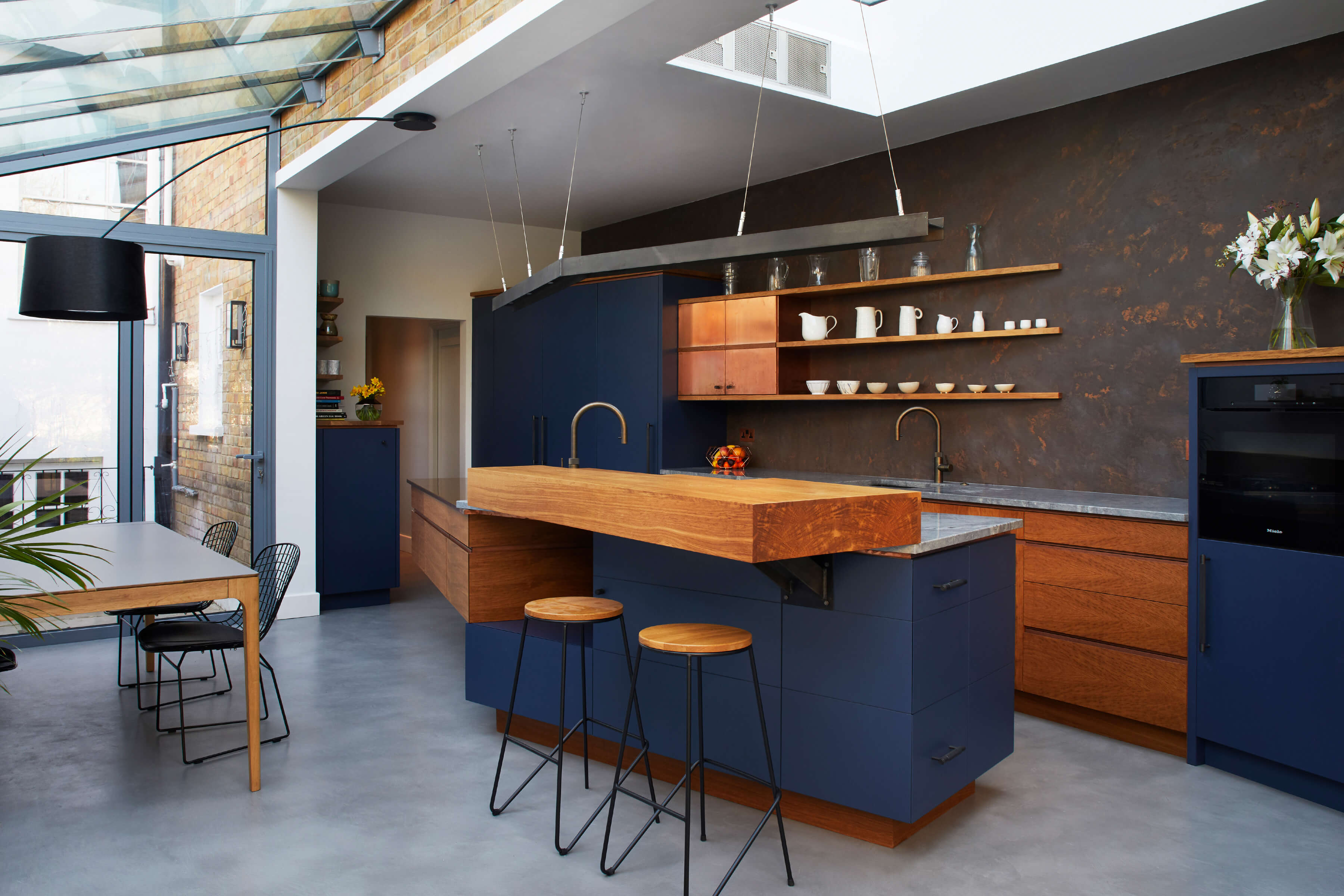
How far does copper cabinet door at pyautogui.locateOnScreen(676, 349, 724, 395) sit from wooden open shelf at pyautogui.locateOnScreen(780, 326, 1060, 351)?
20cm

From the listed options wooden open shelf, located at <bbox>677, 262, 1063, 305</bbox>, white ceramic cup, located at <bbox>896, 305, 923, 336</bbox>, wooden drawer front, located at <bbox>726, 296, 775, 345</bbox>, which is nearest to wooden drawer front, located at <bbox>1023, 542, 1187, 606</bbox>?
wooden open shelf, located at <bbox>677, 262, 1063, 305</bbox>

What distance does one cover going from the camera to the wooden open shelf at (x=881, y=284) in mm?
4703

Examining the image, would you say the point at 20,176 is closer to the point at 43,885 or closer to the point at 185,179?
the point at 185,179

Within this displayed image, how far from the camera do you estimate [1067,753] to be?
3.62m

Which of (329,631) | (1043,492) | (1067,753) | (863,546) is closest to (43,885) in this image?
(863,546)

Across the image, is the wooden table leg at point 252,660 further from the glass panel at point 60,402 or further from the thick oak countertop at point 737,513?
the glass panel at point 60,402

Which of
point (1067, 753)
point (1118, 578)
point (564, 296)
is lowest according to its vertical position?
point (1067, 753)

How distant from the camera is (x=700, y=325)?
6.30m

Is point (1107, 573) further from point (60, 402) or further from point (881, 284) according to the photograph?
point (60, 402)

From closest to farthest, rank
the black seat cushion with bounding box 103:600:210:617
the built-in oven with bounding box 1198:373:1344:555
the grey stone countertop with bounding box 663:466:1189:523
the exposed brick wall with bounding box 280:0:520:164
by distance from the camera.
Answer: the built-in oven with bounding box 1198:373:1344:555
the grey stone countertop with bounding box 663:466:1189:523
the exposed brick wall with bounding box 280:0:520:164
the black seat cushion with bounding box 103:600:210:617

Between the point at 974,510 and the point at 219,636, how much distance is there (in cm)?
328

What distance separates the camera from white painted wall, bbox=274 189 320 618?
5953 millimetres

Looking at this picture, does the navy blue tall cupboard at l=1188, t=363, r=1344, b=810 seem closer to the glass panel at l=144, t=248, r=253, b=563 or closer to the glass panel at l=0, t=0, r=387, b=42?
the glass panel at l=0, t=0, r=387, b=42

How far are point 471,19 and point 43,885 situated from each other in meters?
3.38
